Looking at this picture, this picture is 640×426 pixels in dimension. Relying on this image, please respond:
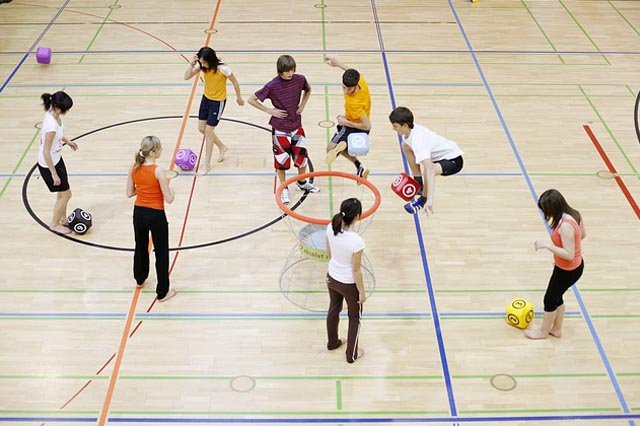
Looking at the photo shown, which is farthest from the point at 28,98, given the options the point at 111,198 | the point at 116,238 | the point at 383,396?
the point at 383,396

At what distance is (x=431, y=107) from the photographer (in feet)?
34.7

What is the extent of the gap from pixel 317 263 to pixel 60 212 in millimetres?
2814

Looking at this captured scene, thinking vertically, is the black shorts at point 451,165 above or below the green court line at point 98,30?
above

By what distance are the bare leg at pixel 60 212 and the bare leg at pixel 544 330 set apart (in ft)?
15.8

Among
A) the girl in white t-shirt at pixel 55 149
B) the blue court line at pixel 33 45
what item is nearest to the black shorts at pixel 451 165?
the girl in white t-shirt at pixel 55 149

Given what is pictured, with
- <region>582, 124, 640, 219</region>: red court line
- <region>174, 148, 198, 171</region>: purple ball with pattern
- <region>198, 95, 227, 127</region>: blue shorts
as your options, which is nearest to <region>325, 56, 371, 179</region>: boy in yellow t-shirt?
<region>198, 95, 227, 127</region>: blue shorts

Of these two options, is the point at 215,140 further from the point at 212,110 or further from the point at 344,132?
the point at 344,132

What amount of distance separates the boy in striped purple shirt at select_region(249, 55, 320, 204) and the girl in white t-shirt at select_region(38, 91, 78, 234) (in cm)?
192

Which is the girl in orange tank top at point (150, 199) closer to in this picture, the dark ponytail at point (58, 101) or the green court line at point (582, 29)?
the dark ponytail at point (58, 101)

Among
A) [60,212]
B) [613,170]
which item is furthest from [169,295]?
[613,170]

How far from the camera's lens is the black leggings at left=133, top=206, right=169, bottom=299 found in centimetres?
668

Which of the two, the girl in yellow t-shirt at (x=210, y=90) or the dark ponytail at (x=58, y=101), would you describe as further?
the girl in yellow t-shirt at (x=210, y=90)

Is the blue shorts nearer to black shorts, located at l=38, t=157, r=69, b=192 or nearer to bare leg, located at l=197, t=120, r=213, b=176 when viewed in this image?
bare leg, located at l=197, t=120, r=213, b=176

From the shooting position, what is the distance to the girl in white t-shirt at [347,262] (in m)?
5.71
